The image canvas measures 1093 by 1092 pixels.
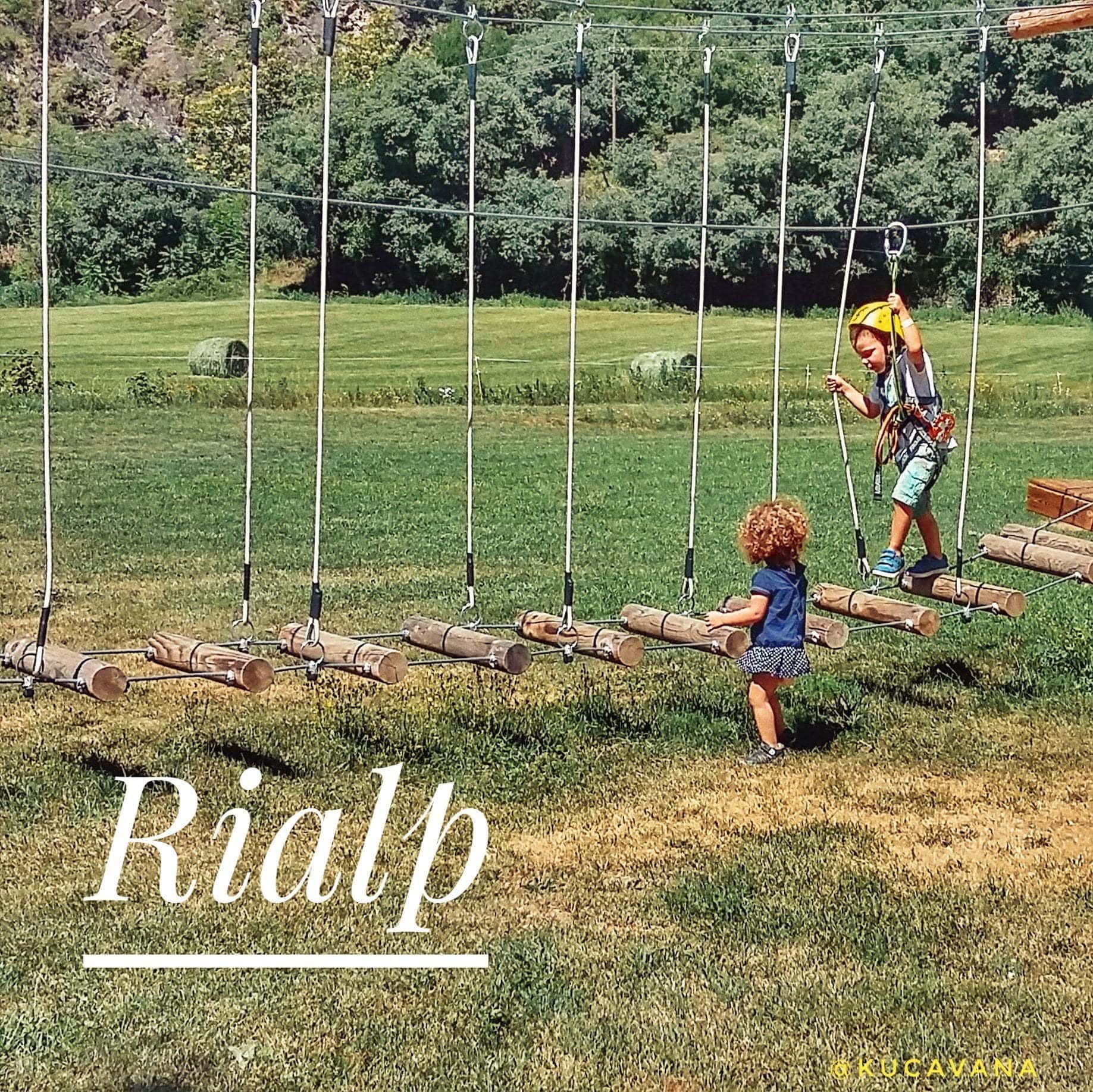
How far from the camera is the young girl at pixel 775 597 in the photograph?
766cm

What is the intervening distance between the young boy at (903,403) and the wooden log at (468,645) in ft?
7.14

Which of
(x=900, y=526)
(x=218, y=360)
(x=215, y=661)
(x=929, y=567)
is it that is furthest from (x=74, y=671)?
(x=218, y=360)

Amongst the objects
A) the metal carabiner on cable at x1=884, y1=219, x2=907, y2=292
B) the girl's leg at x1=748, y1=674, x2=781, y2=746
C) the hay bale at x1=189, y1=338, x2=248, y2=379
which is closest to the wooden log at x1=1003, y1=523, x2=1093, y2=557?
the metal carabiner on cable at x1=884, y1=219, x2=907, y2=292

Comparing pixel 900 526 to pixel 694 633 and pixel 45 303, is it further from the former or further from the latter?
pixel 45 303

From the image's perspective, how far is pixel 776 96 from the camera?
5034cm

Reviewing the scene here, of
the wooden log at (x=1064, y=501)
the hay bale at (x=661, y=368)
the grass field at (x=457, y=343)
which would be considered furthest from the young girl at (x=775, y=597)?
the grass field at (x=457, y=343)

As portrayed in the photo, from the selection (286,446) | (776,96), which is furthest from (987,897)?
(776,96)

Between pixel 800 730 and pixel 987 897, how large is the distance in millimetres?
2241

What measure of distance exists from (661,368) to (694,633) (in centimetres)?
2691

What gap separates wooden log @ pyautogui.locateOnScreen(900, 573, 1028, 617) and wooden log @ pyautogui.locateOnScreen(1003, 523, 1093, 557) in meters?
0.87

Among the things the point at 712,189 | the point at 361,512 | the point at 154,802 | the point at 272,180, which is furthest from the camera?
the point at 712,189

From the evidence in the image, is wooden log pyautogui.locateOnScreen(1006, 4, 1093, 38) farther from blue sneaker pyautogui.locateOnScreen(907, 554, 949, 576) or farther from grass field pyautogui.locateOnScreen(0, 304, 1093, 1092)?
grass field pyautogui.locateOnScreen(0, 304, 1093, 1092)

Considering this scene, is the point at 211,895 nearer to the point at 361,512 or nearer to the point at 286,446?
the point at 361,512

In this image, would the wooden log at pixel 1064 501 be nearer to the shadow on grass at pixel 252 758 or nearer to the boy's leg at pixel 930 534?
the boy's leg at pixel 930 534
